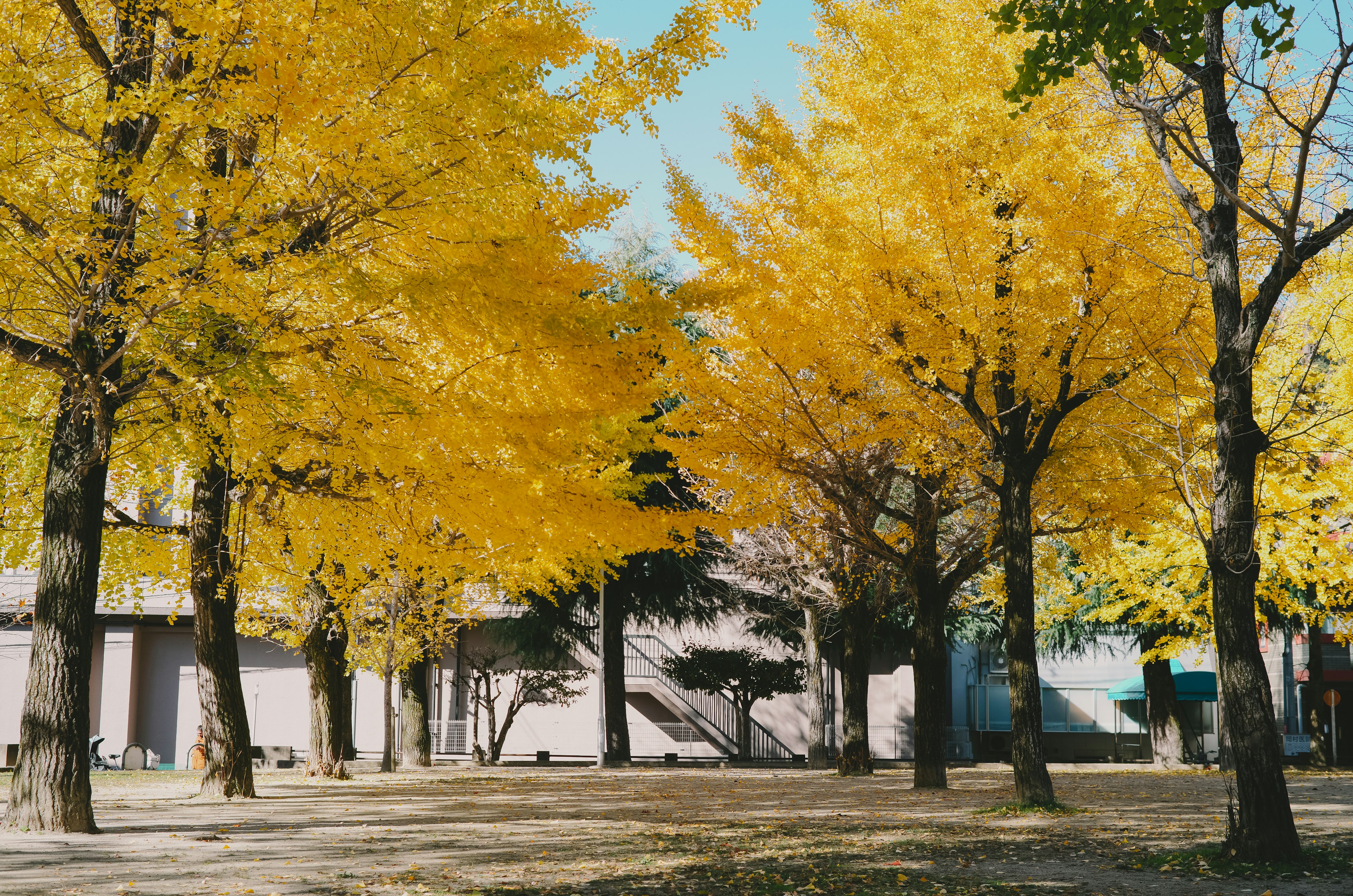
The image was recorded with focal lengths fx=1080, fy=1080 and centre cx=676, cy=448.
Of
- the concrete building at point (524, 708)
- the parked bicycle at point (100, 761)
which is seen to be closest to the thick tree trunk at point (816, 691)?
the concrete building at point (524, 708)

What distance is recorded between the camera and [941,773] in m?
15.7

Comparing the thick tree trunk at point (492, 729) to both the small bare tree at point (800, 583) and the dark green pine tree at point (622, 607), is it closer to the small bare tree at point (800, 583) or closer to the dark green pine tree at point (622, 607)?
the dark green pine tree at point (622, 607)

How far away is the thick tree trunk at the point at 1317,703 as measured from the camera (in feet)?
80.2

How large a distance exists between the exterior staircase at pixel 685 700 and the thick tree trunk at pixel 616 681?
2.74 m

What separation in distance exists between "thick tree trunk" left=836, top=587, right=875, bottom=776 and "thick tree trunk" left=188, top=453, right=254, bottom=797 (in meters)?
11.1

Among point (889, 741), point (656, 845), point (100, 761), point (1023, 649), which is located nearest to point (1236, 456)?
point (1023, 649)

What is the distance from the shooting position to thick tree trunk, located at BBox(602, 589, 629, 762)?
24922 mm

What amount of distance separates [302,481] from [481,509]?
2530mm

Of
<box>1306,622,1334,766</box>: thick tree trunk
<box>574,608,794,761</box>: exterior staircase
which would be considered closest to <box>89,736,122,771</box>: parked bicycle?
<box>574,608,794,761</box>: exterior staircase

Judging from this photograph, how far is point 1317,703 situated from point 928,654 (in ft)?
49.2

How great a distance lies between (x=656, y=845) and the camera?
30.9 feet

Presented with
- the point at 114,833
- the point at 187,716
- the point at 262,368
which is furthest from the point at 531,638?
the point at 262,368

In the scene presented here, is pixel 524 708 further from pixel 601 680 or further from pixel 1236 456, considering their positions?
pixel 1236 456

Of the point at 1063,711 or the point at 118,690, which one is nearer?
the point at 118,690
